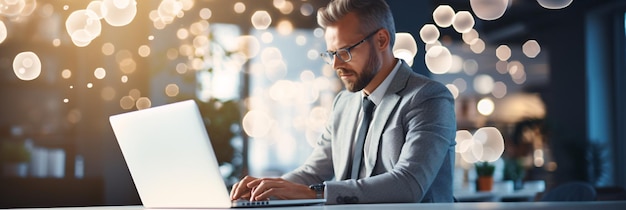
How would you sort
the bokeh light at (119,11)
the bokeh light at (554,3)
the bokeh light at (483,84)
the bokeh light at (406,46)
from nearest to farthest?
the bokeh light at (406,46)
the bokeh light at (119,11)
the bokeh light at (554,3)
the bokeh light at (483,84)

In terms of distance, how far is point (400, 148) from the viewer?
7.34ft

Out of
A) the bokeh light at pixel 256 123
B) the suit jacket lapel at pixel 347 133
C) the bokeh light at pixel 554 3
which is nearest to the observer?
the suit jacket lapel at pixel 347 133

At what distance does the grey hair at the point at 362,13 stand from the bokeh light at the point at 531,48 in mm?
6163

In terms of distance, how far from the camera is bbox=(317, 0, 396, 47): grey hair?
2.45 m

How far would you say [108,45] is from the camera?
177 inches

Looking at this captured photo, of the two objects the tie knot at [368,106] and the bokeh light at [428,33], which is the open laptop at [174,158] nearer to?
the tie knot at [368,106]

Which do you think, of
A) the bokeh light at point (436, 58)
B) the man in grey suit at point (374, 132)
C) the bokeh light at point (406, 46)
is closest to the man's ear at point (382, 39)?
the man in grey suit at point (374, 132)

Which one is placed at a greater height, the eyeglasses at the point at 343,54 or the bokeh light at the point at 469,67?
the eyeglasses at the point at 343,54

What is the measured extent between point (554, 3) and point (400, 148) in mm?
5647

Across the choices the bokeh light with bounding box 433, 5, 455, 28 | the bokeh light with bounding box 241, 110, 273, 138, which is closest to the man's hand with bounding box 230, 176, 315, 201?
the bokeh light with bounding box 433, 5, 455, 28

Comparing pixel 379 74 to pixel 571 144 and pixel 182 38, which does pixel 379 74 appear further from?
pixel 571 144

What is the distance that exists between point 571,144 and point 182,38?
4.39 m

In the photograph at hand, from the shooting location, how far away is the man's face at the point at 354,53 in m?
2.43

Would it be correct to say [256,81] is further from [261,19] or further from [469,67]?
[469,67]
